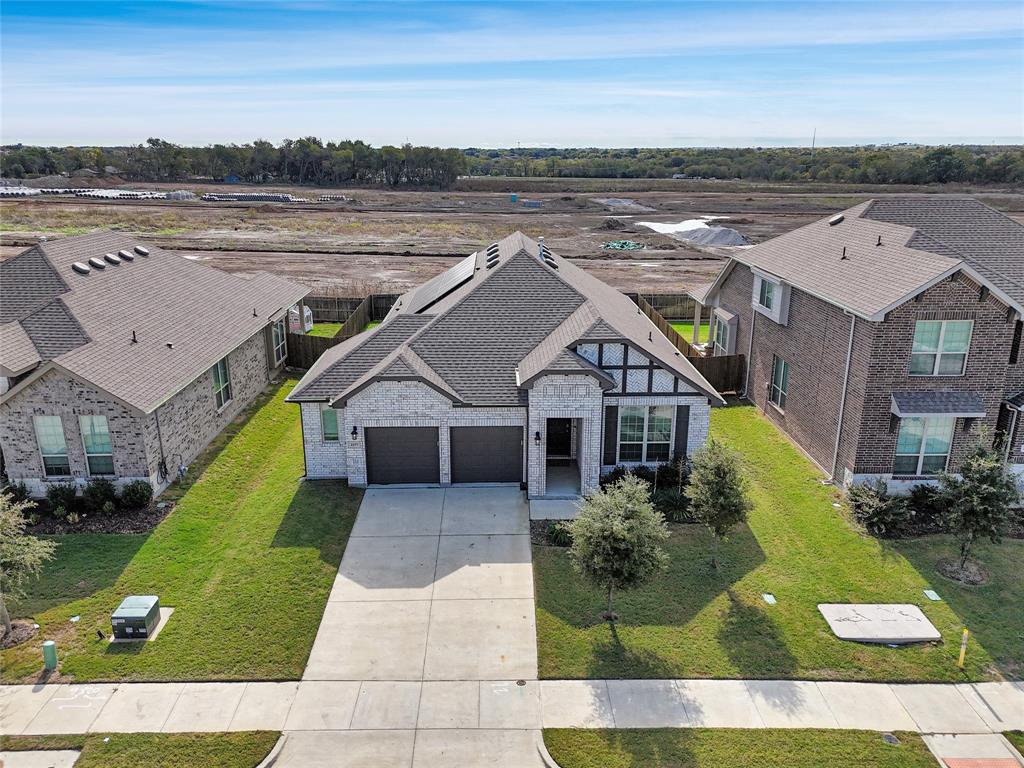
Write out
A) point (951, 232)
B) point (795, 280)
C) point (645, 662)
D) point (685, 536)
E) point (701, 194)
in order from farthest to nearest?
point (701, 194), point (795, 280), point (951, 232), point (685, 536), point (645, 662)

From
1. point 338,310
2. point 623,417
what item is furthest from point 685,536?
point 338,310

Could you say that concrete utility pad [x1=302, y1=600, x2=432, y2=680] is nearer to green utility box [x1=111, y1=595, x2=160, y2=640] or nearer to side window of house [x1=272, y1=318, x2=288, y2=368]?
green utility box [x1=111, y1=595, x2=160, y2=640]

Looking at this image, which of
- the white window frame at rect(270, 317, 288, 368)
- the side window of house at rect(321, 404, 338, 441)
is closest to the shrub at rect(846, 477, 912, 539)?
the side window of house at rect(321, 404, 338, 441)

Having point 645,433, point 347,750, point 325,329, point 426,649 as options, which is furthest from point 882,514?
point 325,329

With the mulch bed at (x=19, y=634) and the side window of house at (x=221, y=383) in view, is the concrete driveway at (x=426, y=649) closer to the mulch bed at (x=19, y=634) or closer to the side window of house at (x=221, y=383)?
the mulch bed at (x=19, y=634)

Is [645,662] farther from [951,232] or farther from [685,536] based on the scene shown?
[951,232]
